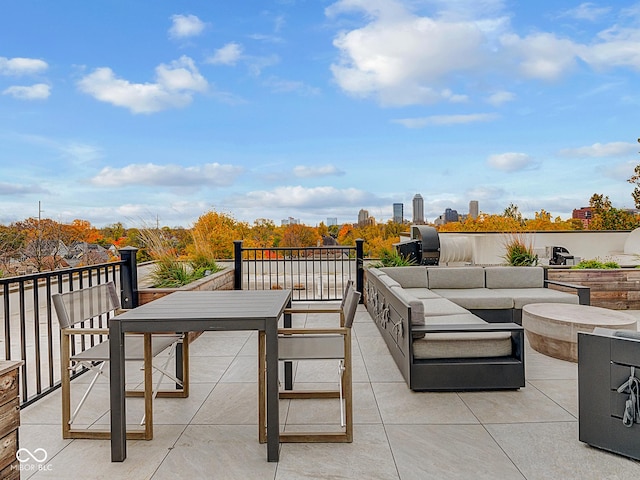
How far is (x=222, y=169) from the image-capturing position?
43.2 feet

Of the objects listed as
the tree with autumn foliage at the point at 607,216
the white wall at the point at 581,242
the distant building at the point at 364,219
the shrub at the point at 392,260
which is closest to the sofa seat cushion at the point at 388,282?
the shrub at the point at 392,260

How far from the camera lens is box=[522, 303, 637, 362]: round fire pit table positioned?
376 centimetres

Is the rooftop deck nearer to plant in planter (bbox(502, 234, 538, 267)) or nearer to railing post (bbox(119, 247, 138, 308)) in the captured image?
railing post (bbox(119, 247, 138, 308))

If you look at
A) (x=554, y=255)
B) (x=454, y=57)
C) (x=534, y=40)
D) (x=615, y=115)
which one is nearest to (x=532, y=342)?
(x=554, y=255)

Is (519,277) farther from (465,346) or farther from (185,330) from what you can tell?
(185,330)

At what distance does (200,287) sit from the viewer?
525 cm

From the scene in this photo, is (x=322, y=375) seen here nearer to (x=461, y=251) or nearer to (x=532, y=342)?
(x=532, y=342)

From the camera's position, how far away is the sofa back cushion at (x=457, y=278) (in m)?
5.89

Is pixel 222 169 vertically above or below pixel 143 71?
below

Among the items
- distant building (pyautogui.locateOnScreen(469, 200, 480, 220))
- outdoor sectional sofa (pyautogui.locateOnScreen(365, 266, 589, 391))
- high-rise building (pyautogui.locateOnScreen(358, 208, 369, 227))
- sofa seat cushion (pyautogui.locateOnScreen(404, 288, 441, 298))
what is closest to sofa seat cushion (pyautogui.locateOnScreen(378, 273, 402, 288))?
outdoor sectional sofa (pyautogui.locateOnScreen(365, 266, 589, 391))

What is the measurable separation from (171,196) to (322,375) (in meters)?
10.7

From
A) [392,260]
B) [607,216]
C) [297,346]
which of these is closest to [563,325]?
[297,346]

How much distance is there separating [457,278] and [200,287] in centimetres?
350

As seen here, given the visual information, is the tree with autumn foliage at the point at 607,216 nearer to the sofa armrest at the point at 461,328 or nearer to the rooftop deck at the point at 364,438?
the rooftop deck at the point at 364,438
